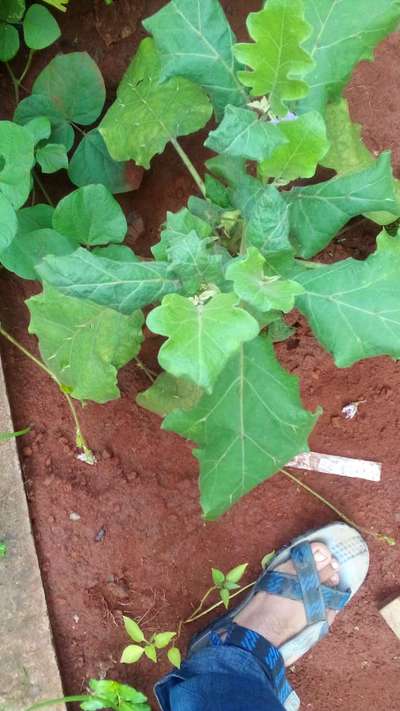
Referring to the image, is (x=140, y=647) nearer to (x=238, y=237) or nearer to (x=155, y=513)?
(x=155, y=513)

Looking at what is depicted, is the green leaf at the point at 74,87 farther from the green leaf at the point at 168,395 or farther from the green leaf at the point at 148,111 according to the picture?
the green leaf at the point at 168,395

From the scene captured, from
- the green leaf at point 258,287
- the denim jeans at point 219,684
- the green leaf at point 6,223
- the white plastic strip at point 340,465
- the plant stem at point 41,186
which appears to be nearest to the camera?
the green leaf at point 258,287

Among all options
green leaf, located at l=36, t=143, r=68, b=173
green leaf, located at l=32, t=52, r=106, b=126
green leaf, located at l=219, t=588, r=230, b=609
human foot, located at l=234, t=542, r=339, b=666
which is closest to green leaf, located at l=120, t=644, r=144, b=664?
green leaf, located at l=219, t=588, r=230, b=609

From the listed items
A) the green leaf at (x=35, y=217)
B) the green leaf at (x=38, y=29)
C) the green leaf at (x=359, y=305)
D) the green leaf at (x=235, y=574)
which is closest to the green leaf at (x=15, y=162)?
the green leaf at (x=35, y=217)

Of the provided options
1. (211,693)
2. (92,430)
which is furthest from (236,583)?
(92,430)

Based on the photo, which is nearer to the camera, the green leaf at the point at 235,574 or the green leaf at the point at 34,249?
the green leaf at the point at 34,249

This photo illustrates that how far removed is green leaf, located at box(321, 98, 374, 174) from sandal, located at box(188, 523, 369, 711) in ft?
4.10

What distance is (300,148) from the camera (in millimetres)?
1581

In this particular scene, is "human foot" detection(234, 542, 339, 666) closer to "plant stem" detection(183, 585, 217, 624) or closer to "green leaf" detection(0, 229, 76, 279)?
"plant stem" detection(183, 585, 217, 624)

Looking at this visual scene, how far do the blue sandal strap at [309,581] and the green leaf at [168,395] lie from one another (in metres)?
0.82

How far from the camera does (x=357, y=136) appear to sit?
208cm

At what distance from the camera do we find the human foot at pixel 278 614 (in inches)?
102

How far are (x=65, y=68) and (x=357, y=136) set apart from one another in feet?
3.02

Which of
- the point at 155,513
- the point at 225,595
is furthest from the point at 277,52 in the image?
the point at 225,595
